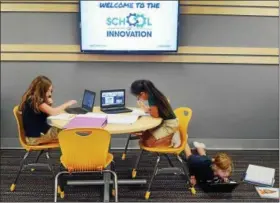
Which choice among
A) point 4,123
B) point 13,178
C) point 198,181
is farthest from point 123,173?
point 4,123

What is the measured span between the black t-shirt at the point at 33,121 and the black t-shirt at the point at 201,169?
1.42m

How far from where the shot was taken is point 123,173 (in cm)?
371

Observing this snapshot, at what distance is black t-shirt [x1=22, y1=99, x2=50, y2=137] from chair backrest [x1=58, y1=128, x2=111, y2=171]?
630mm

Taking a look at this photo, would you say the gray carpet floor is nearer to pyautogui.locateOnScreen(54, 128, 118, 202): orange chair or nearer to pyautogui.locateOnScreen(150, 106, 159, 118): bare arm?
pyautogui.locateOnScreen(54, 128, 118, 202): orange chair

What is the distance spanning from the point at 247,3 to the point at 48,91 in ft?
8.72

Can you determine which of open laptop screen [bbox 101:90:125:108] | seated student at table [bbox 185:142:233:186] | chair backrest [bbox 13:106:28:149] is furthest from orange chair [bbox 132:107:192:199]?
chair backrest [bbox 13:106:28:149]

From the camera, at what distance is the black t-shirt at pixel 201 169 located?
10.7ft

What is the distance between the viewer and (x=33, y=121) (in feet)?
10.2

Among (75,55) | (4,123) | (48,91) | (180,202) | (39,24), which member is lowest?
(180,202)

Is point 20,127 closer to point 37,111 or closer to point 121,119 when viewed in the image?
point 37,111

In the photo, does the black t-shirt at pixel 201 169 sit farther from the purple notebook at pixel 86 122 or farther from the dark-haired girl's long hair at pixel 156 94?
the purple notebook at pixel 86 122

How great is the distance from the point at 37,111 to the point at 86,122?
0.51 m

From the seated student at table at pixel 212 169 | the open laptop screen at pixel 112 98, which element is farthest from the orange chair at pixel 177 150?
the open laptop screen at pixel 112 98

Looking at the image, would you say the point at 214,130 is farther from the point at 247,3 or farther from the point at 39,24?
the point at 39,24
